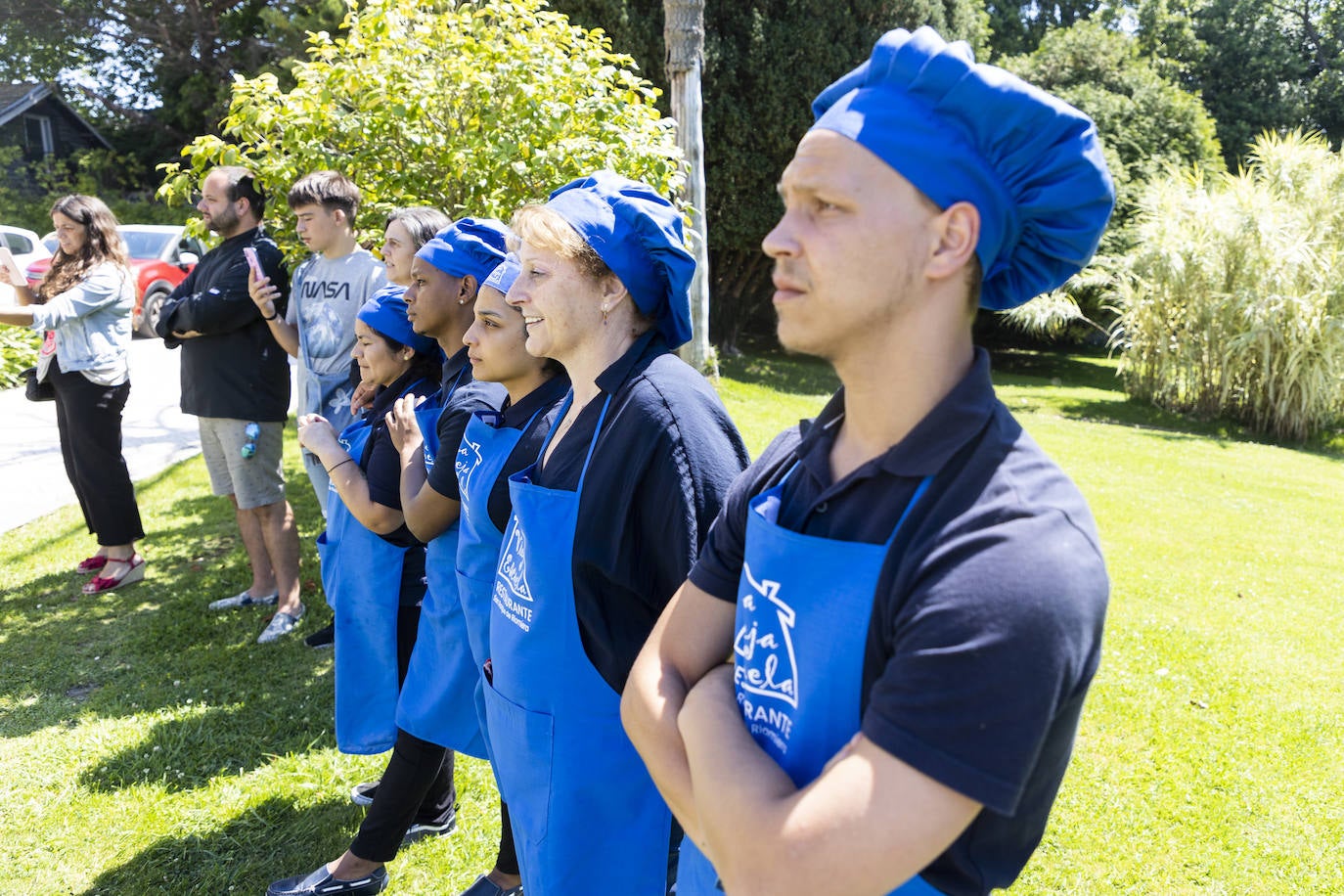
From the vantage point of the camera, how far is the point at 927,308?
50.8 inches

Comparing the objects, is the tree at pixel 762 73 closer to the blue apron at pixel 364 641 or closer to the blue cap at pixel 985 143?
the blue apron at pixel 364 641

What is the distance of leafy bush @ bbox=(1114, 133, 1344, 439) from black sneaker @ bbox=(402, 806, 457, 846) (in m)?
13.7

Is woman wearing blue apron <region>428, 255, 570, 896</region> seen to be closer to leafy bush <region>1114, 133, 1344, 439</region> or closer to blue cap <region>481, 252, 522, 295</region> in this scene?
blue cap <region>481, 252, 522, 295</region>

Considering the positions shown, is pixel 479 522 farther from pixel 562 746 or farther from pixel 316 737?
pixel 316 737

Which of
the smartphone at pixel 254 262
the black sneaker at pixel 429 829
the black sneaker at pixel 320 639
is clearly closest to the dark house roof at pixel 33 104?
the smartphone at pixel 254 262

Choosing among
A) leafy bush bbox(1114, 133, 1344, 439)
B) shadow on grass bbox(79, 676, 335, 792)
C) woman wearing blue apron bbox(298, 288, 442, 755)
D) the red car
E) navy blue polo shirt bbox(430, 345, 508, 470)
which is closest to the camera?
navy blue polo shirt bbox(430, 345, 508, 470)

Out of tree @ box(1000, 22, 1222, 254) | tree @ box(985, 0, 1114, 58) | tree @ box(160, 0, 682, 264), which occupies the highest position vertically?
tree @ box(985, 0, 1114, 58)

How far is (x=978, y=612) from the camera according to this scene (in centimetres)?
108

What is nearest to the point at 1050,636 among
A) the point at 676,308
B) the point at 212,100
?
the point at 676,308

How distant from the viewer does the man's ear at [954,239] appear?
4.09ft

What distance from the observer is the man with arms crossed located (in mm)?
5027

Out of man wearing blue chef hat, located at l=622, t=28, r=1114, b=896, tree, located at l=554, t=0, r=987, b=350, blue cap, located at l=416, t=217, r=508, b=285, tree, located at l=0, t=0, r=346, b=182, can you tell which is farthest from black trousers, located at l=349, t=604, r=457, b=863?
tree, located at l=0, t=0, r=346, b=182

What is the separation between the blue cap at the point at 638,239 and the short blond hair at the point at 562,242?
0.05 feet

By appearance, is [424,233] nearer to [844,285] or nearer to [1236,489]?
[844,285]
